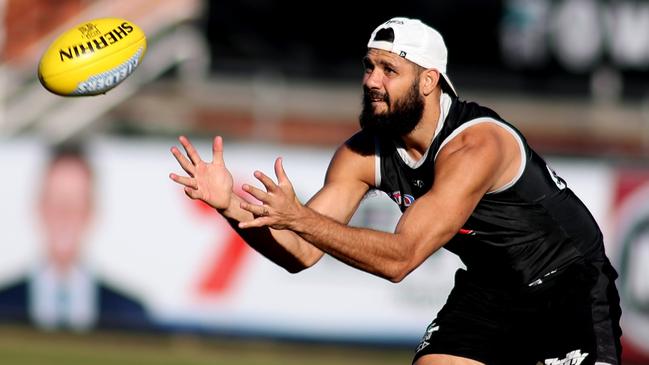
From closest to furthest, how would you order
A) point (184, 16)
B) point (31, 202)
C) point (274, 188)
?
point (274, 188)
point (31, 202)
point (184, 16)

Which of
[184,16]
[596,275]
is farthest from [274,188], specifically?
[184,16]

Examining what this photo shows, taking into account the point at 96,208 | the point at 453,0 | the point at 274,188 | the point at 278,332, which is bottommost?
the point at 274,188

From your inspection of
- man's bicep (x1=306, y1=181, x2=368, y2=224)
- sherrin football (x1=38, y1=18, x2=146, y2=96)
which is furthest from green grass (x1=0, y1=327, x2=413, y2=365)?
sherrin football (x1=38, y1=18, x2=146, y2=96)

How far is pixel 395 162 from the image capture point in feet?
22.6

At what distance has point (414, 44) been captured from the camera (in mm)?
6543

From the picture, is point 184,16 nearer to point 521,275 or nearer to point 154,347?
point 154,347

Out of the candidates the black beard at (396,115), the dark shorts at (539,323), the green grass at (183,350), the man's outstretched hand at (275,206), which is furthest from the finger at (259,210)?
the green grass at (183,350)

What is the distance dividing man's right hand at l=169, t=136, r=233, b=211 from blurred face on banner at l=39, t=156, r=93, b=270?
685 cm

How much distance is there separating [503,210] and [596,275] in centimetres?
66

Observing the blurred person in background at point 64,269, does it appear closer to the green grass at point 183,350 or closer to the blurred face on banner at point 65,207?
the blurred face on banner at point 65,207

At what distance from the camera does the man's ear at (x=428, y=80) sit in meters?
6.61

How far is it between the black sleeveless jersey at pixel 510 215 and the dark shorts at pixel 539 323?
8 centimetres

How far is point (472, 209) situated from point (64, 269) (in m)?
7.41

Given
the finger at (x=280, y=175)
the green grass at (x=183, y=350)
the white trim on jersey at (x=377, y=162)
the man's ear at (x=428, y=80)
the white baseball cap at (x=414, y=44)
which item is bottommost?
the finger at (x=280, y=175)
